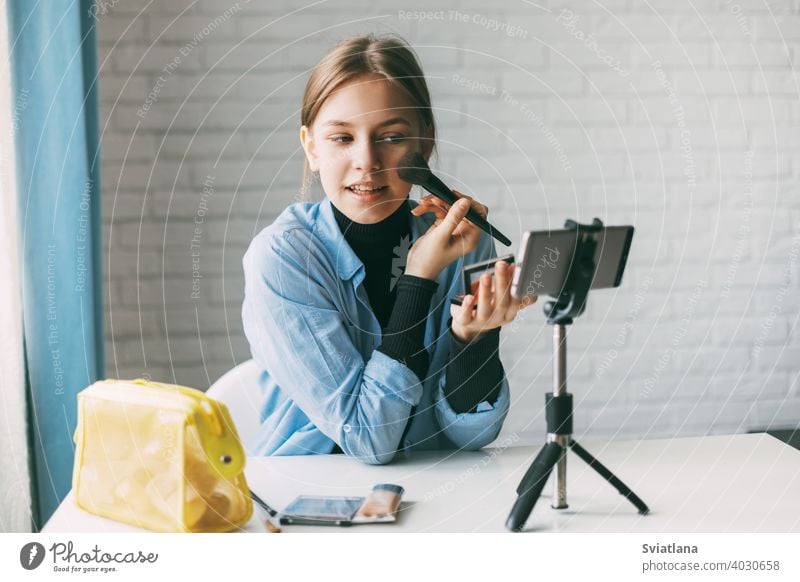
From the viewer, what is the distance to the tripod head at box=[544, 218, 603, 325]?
56 cm

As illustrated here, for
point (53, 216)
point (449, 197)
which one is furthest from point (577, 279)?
point (53, 216)

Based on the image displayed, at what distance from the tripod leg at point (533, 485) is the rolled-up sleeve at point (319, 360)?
0.49 ft

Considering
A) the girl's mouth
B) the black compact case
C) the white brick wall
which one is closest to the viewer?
the black compact case

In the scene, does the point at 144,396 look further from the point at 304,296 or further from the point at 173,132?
the point at 173,132

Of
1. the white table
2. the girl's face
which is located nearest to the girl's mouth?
the girl's face

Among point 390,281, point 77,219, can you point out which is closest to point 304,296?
point 390,281

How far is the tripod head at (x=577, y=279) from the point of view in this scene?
1.85ft

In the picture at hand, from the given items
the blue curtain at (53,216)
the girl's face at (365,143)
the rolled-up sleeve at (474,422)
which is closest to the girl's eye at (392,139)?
the girl's face at (365,143)

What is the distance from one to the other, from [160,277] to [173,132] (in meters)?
0.19

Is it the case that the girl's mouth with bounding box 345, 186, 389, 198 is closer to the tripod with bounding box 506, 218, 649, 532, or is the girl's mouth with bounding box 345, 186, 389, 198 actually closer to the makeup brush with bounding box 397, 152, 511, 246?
the makeup brush with bounding box 397, 152, 511, 246

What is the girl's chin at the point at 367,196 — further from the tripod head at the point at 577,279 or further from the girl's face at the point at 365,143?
the tripod head at the point at 577,279

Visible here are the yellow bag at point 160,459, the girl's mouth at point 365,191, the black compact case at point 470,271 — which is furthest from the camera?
the girl's mouth at point 365,191

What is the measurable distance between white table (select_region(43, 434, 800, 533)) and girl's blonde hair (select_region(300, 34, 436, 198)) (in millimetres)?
330

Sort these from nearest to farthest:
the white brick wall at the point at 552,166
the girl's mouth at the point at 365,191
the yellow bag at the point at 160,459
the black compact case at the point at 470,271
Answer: the yellow bag at the point at 160,459 < the black compact case at the point at 470,271 < the girl's mouth at the point at 365,191 < the white brick wall at the point at 552,166
